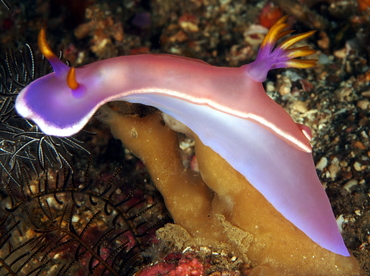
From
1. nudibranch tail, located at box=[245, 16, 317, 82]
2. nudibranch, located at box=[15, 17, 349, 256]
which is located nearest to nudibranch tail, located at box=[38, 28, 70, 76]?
nudibranch, located at box=[15, 17, 349, 256]

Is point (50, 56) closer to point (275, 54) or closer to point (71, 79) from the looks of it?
point (71, 79)

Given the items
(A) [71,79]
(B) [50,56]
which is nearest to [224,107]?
(A) [71,79]

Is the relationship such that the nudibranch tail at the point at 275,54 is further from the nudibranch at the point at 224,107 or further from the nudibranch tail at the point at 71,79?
the nudibranch tail at the point at 71,79

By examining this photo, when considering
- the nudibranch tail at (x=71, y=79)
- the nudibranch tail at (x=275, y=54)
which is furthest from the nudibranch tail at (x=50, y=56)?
the nudibranch tail at (x=275, y=54)

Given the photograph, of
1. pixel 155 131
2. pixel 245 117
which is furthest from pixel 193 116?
pixel 155 131

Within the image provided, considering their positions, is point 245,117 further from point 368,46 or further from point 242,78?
point 368,46

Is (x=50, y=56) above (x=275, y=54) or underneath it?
above

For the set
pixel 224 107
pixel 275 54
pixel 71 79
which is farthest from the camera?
pixel 275 54
